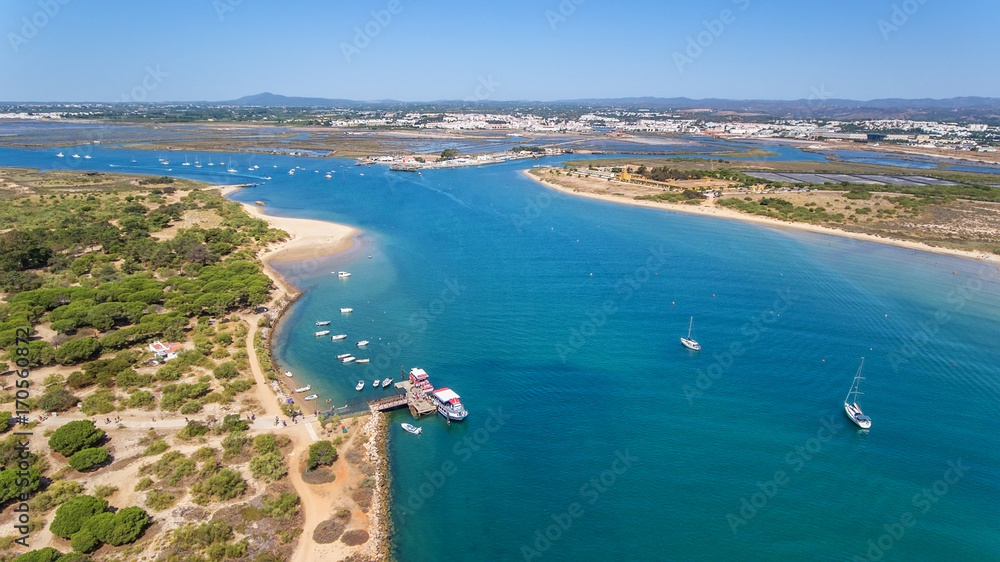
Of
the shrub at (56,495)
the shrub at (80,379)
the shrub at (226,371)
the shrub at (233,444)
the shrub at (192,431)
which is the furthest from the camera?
the shrub at (226,371)

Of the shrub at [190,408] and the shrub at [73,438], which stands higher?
the shrub at [73,438]

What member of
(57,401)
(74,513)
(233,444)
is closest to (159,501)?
(74,513)

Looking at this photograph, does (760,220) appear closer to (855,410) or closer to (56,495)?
(855,410)

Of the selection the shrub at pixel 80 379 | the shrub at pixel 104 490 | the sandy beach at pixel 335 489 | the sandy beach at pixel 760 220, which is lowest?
the sandy beach at pixel 335 489

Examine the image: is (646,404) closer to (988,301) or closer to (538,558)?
(538,558)

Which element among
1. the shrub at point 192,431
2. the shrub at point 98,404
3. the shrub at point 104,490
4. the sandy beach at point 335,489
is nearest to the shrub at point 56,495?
the shrub at point 104,490

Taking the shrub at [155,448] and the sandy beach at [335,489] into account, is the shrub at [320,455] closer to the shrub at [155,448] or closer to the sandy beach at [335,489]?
the sandy beach at [335,489]

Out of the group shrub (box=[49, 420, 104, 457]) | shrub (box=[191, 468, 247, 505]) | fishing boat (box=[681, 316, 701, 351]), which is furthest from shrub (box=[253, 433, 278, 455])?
fishing boat (box=[681, 316, 701, 351])
